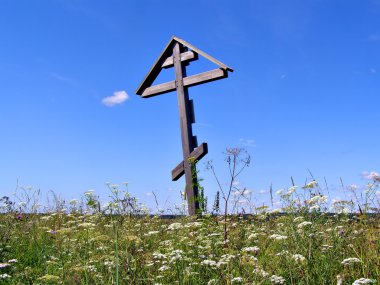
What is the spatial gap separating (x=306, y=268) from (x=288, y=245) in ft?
2.04

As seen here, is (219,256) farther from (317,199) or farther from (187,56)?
(187,56)

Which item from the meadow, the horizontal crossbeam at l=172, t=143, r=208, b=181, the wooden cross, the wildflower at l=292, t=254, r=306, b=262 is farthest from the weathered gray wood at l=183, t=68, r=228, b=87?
the wildflower at l=292, t=254, r=306, b=262

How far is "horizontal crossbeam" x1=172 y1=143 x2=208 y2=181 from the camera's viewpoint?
9836mm

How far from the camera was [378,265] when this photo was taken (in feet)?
13.2

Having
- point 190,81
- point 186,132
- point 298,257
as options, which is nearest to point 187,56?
point 190,81

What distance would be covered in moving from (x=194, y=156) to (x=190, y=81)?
1.75 meters

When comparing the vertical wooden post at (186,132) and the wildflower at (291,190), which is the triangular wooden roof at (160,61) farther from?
the wildflower at (291,190)

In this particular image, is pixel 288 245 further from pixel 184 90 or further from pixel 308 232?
pixel 184 90

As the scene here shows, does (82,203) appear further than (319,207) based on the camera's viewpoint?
Yes

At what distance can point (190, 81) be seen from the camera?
10.3 meters

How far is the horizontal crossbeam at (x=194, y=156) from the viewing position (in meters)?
9.84

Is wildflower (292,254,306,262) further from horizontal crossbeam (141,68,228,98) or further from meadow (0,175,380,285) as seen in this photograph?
horizontal crossbeam (141,68,228,98)

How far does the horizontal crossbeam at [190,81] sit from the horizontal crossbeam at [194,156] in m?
1.48

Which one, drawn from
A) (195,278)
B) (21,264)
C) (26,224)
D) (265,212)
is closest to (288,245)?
(195,278)
